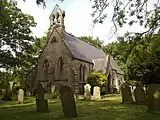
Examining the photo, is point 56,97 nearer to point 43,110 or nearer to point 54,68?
point 43,110

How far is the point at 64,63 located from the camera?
129 feet

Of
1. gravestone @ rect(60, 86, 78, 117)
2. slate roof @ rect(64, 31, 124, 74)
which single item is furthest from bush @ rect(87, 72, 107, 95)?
gravestone @ rect(60, 86, 78, 117)

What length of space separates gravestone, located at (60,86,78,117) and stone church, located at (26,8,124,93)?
26.1 m

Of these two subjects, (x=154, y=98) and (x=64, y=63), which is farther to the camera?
(x=64, y=63)

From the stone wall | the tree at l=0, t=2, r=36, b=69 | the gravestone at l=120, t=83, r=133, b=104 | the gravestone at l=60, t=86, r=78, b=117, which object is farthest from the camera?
the stone wall

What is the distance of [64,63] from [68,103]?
93.3ft

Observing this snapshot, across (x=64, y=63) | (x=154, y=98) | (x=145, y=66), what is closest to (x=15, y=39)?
(x=64, y=63)

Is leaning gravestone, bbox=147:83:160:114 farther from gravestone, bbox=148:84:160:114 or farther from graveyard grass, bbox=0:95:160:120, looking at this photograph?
graveyard grass, bbox=0:95:160:120

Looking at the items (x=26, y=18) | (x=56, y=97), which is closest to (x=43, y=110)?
(x=56, y=97)

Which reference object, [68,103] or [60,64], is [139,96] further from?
[60,64]

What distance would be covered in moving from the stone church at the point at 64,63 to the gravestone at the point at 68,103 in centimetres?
2609

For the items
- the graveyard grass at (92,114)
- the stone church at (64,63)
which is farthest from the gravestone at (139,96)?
the stone church at (64,63)

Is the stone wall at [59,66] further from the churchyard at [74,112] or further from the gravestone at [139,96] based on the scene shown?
the gravestone at [139,96]

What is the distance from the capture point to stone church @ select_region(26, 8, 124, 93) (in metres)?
38.4
